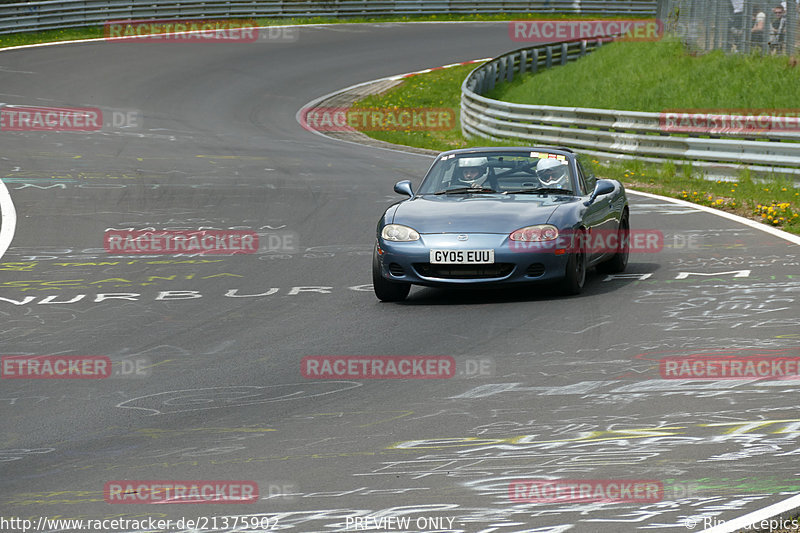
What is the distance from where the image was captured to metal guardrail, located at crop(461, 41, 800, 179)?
18125 mm

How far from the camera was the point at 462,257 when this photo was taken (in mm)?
9953

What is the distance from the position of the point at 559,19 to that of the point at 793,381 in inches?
1832

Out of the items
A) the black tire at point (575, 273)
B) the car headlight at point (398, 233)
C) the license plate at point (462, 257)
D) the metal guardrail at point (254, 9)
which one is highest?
the car headlight at point (398, 233)

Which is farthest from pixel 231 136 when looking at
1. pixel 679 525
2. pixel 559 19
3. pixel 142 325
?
pixel 559 19

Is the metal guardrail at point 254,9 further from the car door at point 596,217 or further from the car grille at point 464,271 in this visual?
the car grille at point 464,271

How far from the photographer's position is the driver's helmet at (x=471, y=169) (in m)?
11.3

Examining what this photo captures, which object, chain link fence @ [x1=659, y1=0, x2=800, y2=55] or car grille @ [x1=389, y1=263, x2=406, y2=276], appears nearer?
car grille @ [x1=389, y1=263, x2=406, y2=276]

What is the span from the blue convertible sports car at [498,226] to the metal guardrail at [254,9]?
114 ft

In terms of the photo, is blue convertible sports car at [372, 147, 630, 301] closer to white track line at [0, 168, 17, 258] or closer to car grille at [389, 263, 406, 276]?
car grille at [389, 263, 406, 276]

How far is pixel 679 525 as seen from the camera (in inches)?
189

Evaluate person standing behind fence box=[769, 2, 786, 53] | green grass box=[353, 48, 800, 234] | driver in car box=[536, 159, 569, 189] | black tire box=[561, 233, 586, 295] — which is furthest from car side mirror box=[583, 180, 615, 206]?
person standing behind fence box=[769, 2, 786, 53]

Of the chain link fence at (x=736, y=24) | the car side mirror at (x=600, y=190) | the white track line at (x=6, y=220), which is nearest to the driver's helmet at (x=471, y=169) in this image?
the car side mirror at (x=600, y=190)

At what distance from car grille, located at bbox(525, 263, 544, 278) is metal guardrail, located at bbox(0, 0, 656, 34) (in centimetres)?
3621

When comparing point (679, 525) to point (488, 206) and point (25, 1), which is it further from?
point (25, 1)
